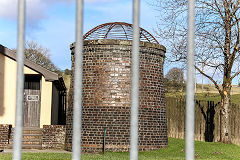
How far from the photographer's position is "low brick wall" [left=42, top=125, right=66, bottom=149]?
18422 mm

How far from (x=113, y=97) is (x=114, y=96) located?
6 cm

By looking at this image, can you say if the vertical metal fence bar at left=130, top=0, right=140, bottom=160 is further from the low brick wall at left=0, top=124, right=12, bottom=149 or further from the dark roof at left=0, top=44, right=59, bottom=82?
the dark roof at left=0, top=44, right=59, bottom=82

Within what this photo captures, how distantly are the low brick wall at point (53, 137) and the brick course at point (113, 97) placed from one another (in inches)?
72.9

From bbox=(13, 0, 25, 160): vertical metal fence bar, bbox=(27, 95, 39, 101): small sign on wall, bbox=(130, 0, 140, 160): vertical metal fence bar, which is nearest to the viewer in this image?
bbox=(130, 0, 140, 160): vertical metal fence bar

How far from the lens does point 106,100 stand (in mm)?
16875

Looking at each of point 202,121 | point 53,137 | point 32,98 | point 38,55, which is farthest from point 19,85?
point 38,55

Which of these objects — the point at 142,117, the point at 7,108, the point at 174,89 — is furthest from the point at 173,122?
the point at 174,89

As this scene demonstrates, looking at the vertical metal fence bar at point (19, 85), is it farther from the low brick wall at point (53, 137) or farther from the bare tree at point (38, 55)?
the bare tree at point (38, 55)

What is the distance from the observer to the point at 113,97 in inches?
663

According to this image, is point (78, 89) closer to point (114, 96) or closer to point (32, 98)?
point (114, 96)

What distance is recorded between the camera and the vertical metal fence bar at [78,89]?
6012 millimetres

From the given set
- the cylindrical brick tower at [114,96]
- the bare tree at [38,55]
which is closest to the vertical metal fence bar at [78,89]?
the cylindrical brick tower at [114,96]

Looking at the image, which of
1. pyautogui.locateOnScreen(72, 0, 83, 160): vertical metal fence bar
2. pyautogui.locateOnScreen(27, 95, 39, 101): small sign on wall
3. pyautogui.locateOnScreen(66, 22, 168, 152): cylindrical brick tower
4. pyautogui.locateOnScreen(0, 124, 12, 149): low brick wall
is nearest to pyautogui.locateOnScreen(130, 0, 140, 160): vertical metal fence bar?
pyautogui.locateOnScreen(72, 0, 83, 160): vertical metal fence bar

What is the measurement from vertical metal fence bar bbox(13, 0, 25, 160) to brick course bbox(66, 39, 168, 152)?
10.5 metres
